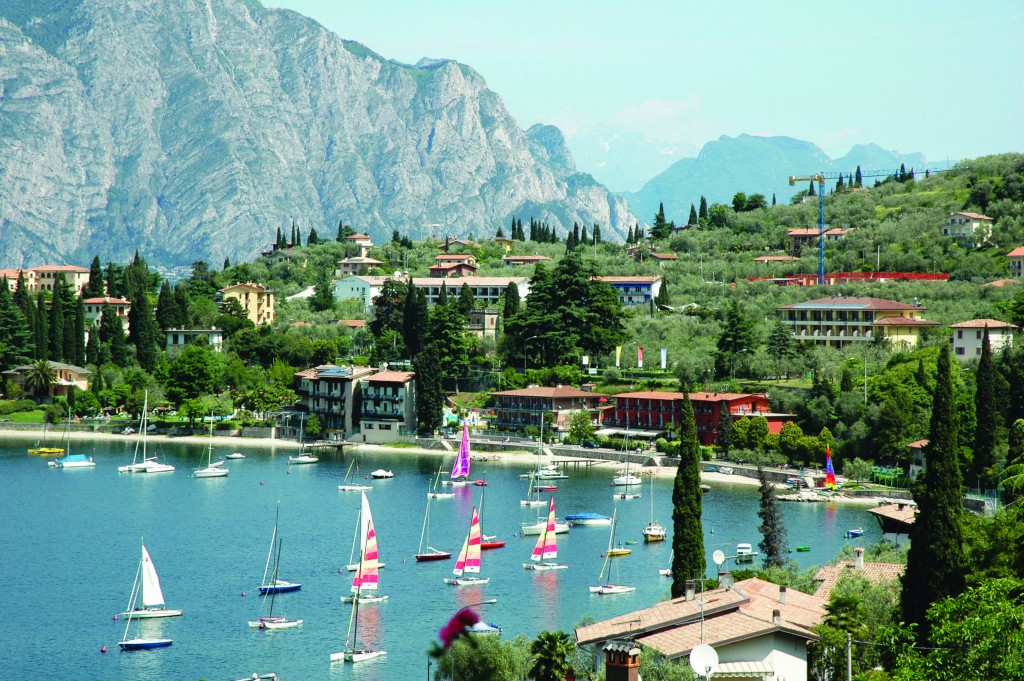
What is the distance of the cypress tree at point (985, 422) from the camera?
66250 mm

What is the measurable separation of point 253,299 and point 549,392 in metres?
49.6

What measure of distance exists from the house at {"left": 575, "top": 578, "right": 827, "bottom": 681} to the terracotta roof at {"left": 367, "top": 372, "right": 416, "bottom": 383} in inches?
2586

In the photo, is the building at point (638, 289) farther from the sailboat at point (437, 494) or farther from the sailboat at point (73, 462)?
the sailboat at point (73, 462)

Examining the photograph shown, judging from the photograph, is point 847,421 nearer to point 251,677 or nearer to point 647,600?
point 647,600

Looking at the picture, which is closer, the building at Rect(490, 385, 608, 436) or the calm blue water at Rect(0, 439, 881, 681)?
the calm blue water at Rect(0, 439, 881, 681)

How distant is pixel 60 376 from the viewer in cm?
10806

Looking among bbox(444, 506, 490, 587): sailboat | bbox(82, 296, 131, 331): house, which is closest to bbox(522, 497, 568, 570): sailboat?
bbox(444, 506, 490, 587): sailboat

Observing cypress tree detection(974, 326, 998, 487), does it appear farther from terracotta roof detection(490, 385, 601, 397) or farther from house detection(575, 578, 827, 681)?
house detection(575, 578, 827, 681)

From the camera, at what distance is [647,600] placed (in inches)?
1927

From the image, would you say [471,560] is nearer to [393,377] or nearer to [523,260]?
[393,377]

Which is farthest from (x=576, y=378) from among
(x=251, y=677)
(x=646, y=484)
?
(x=251, y=677)

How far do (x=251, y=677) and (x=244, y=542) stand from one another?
74.0ft

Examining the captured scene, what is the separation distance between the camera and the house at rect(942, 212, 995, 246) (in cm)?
12700

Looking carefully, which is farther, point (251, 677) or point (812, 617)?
point (251, 677)
